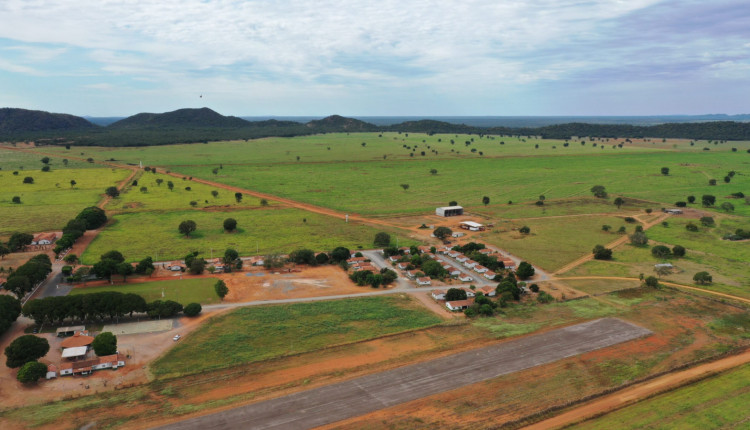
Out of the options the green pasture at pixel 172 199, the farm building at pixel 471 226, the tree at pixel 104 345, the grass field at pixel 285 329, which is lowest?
the grass field at pixel 285 329

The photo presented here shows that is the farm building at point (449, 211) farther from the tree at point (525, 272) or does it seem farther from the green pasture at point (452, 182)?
the tree at point (525, 272)

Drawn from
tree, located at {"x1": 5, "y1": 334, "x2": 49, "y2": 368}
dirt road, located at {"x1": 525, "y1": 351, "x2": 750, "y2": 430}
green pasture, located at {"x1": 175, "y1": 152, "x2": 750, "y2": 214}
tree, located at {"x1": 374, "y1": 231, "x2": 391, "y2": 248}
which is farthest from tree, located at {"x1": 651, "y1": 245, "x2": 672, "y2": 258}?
tree, located at {"x1": 5, "y1": 334, "x2": 49, "y2": 368}

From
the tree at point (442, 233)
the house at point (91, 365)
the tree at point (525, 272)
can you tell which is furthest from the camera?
the tree at point (442, 233)

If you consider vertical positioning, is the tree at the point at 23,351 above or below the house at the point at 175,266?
below

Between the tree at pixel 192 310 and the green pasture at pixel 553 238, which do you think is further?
the green pasture at pixel 553 238

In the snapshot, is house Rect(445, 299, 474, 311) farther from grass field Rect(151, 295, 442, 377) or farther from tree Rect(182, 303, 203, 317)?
tree Rect(182, 303, 203, 317)

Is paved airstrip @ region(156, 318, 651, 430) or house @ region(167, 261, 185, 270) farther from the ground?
house @ region(167, 261, 185, 270)

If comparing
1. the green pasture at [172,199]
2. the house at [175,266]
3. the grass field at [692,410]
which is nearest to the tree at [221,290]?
the house at [175,266]
